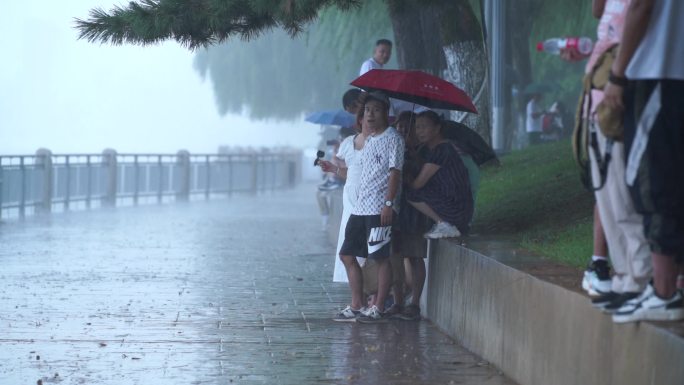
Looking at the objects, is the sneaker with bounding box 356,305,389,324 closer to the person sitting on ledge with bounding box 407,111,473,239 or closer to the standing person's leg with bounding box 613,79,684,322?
the person sitting on ledge with bounding box 407,111,473,239

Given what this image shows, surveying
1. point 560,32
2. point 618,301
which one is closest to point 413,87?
point 618,301

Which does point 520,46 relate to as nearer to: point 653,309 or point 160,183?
point 160,183

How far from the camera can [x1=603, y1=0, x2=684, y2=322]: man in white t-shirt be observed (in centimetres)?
535

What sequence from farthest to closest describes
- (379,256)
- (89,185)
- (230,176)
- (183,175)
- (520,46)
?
(230,176) → (183,175) → (89,185) → (520,46) → (379,256)

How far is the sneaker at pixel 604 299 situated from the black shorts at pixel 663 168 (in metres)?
0.40

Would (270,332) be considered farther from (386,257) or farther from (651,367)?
(651,367)

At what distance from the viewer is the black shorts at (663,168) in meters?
5.36

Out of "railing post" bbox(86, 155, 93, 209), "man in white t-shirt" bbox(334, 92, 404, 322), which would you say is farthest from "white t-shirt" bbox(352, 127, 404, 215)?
"railing post" bbox(86, 155, 93, 209)

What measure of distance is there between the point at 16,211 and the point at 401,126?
17536 mm

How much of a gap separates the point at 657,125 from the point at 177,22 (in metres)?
7.40

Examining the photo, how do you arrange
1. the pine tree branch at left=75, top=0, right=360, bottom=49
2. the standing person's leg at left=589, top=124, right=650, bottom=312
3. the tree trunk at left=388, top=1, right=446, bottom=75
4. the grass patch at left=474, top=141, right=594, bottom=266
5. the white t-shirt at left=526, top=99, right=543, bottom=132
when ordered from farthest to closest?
the white t-shirt at left=526, top=99, right=543, bottom=132, the tree trunk at left=388, top=1, right=446, bottom=75, the pine tree branch at left=75, top=0, right=360, bottom=49, the grass patch at left=474, top=141, right=594, bottom=266, the standing person's leg at left=589, top=124, right=650, bottom=312

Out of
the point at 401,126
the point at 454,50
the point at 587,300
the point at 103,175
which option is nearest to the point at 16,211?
the point at 103,175

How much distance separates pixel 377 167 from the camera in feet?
32.9

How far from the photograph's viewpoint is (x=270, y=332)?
31.7 feet
